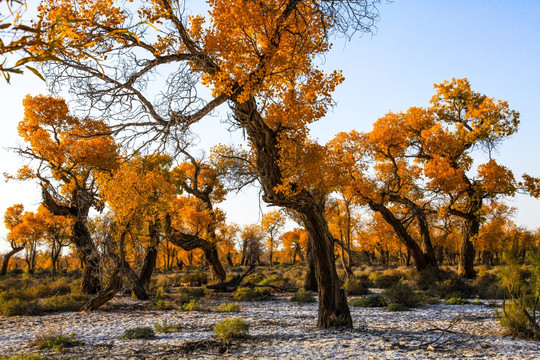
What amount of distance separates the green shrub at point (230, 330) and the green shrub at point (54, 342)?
2437 mm

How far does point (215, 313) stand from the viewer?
10.7 metres

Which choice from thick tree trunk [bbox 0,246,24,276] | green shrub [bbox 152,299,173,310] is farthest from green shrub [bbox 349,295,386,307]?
thick tree trunk [bbox 0,246,24,276]

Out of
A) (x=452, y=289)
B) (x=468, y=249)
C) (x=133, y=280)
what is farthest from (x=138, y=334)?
(x=468, y=249)

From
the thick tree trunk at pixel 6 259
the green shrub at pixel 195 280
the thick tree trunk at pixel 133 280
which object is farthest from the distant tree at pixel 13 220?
the thick tree trunk at pixel 133 280

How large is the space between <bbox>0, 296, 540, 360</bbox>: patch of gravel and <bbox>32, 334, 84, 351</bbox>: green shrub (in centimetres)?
17

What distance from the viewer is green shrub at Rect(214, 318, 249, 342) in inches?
262

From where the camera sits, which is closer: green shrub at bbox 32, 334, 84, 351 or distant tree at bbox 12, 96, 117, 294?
green shrub at bbox 32, 334, 84, 351

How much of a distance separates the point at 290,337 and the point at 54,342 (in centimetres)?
409

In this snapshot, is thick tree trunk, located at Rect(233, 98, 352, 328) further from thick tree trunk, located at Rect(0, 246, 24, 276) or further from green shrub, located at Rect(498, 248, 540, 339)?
thick tree trunk, located at Rect(0, 246, 24, 276)

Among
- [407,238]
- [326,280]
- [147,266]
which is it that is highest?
[407,238]

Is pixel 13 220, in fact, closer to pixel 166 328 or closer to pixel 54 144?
pixel 54 144

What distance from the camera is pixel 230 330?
22.0 feet

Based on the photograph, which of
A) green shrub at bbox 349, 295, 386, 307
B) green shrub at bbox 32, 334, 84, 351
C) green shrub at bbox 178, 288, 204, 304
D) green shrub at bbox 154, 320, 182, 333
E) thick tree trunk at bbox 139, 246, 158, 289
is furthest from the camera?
thick tree trunk at bbox 139, 246, 158, 289

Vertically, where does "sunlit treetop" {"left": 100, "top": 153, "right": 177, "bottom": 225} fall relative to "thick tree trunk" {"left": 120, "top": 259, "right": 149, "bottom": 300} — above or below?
above
